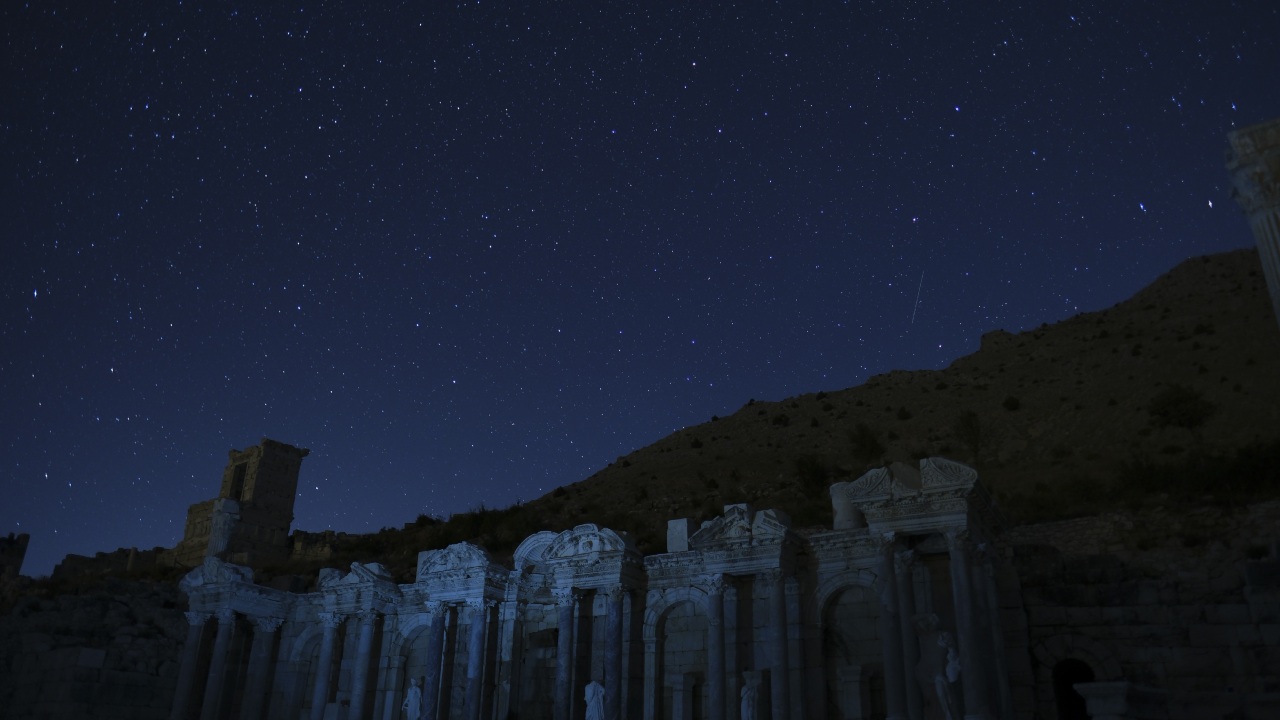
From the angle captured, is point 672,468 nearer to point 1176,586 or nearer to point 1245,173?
point 1176,586

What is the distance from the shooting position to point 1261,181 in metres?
12.0

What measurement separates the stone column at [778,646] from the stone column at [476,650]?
8.13m

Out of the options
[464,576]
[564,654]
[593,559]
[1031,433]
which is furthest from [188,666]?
[1031,433]

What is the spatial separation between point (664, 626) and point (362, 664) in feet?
31.3

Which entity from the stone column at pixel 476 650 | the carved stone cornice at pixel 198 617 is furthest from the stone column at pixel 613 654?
the carved stone cornice at pixel 198 617

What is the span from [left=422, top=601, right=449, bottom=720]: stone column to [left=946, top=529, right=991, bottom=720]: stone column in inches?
567

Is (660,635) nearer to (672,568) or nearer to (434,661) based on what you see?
(672,568)

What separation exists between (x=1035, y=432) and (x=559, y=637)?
113ft

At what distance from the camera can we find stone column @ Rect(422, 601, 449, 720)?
26.3 meters

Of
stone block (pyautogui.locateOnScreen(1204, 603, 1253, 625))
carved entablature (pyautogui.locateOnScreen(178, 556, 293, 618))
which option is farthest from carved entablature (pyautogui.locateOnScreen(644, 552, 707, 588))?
carved entablature (pyautogui.locateOnScreen(178, 556, 293, 618))

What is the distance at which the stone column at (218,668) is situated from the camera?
29047 mm

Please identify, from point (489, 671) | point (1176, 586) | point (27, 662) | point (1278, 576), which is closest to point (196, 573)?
point (27, 662)

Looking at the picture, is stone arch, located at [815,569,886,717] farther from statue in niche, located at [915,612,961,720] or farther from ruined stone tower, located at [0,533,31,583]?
ruined stone tower, located at [0,533,31,583]

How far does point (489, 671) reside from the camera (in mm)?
26844
